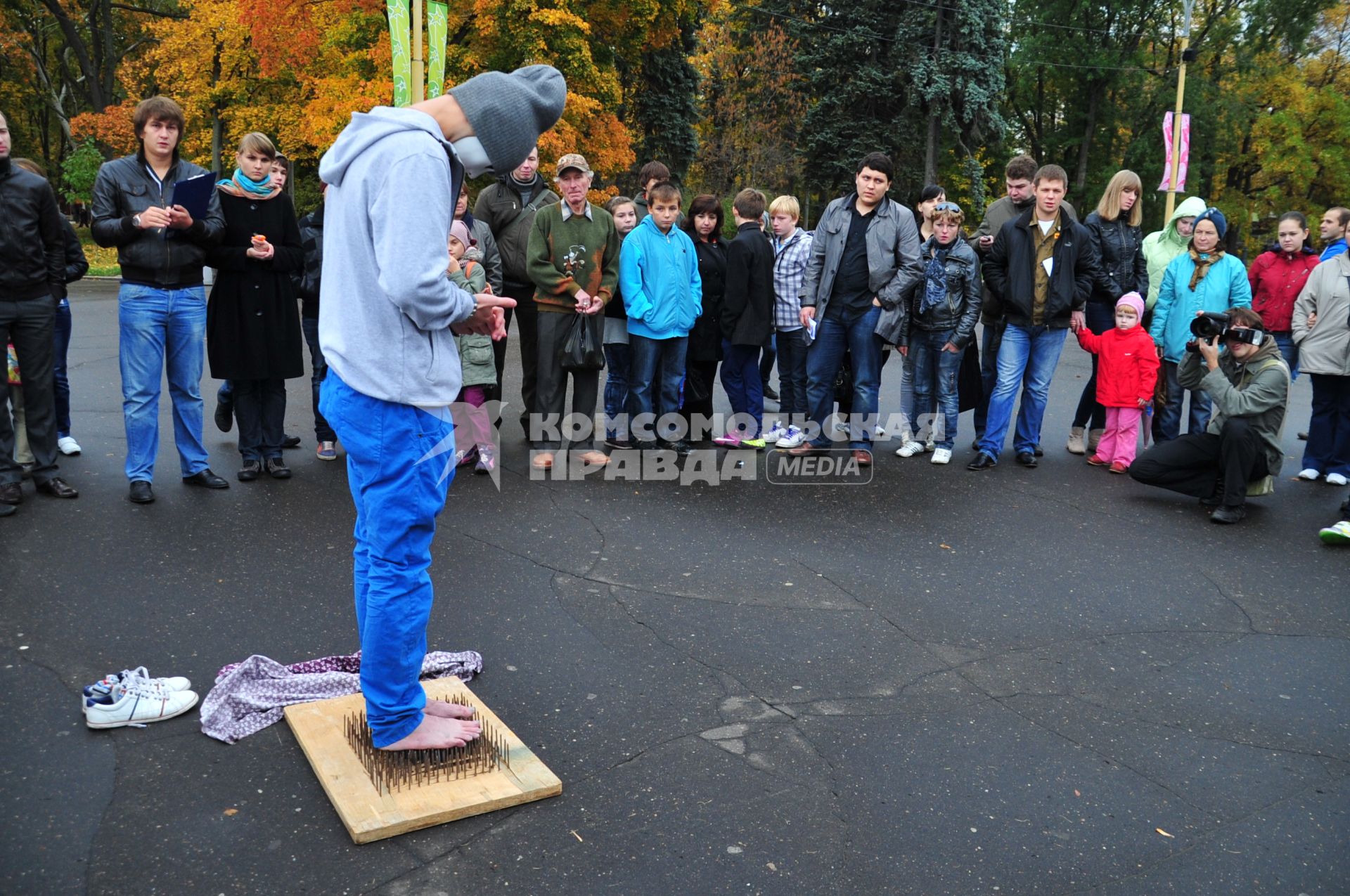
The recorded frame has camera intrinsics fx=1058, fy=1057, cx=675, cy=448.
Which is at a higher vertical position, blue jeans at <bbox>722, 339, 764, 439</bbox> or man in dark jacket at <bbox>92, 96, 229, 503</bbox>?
man in dark jacket at <bbox>92, 96, 229, 503</bbox>

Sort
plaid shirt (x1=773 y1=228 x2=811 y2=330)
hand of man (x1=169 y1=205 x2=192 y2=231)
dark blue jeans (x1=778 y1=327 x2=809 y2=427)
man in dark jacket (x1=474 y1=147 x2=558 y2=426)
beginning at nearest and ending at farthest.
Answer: hand of man (x1=169 y1=205 x2=192 y2=231)
man in dark jacket (x1=474 y1=147 x2=558 y2=426)
plaid shirt (x1=773 y1=228 x2=811 y2=330)
dark blue jeans (x1=778 y1=327 x2=809 y2=427)

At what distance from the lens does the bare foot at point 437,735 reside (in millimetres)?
3521

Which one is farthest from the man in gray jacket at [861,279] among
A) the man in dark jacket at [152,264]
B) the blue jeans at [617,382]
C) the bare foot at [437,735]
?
the bare foot at [437,735]

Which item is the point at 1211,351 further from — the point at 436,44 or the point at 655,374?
the point at 436,44

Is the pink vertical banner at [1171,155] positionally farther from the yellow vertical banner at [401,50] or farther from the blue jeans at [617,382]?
the yellow vertical banner at [401,50]

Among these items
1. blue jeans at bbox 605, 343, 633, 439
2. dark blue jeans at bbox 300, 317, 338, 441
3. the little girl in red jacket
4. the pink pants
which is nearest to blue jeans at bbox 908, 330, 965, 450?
the little girl in red jacket

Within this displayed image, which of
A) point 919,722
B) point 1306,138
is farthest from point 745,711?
point 1306,138

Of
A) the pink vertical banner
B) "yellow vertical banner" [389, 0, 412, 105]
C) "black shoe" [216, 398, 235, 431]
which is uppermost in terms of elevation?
the pink vertical banner

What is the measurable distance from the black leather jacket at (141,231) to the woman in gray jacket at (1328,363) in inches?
315

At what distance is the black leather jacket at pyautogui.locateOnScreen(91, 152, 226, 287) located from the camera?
6254mm

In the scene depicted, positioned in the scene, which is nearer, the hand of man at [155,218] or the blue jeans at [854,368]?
the hand of man at [155,218]

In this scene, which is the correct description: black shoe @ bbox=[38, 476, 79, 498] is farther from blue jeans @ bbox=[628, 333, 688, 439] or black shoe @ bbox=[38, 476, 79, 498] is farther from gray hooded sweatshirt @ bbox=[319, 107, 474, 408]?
gray hooded sweatshirt @ bbox=[319, 107, 474, 408]

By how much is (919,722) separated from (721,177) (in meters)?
32.7

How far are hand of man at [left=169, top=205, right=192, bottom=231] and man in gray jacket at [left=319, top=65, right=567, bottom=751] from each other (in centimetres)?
349
